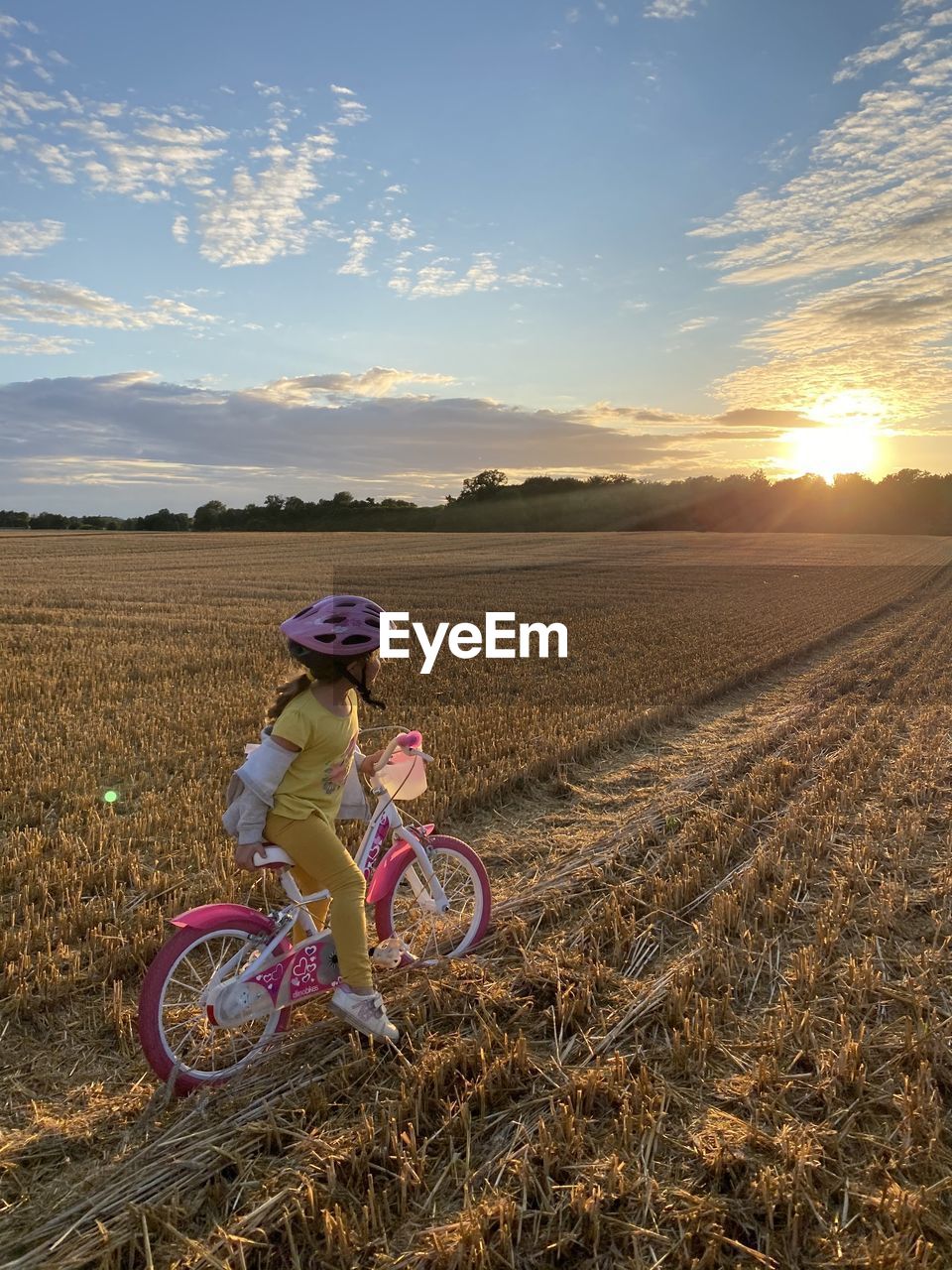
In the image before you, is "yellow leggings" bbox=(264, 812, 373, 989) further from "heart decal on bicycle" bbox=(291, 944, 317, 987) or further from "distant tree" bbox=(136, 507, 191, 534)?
"distant tree" bbox=(136, 507, 191, 534)

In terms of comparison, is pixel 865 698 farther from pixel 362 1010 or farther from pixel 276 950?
pixel 276 950

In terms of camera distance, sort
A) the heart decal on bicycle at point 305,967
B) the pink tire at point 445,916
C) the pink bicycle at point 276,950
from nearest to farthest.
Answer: the pink bicycle at point 276,950 < the heart decal on bicycle at point 305,967 < the pink tire at point 445,916

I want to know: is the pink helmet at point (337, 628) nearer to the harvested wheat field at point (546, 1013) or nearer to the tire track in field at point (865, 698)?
the harvested wheat field at point (546, 1013)

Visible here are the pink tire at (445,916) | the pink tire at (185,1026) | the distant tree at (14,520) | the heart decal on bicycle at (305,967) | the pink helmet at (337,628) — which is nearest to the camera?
the pink tire at (185,1026)

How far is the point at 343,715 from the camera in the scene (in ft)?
12.2

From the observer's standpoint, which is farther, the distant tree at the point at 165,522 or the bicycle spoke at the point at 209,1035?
the distant tree at the point at 165,522

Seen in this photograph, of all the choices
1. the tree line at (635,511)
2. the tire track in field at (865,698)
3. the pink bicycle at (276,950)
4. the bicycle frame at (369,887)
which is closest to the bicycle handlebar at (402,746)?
the pink bicycle at (276,950)

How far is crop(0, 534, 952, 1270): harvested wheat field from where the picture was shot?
2840mm

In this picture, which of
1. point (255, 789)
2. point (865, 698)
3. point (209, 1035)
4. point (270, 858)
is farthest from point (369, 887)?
point (865, 698)

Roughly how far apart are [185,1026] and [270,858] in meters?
1.02

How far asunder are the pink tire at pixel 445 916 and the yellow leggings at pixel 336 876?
2.08ft

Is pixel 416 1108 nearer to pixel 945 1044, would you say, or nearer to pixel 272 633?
pixel 945 1044

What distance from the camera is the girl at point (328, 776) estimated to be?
3.60 m

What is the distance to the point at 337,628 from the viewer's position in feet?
11.8
